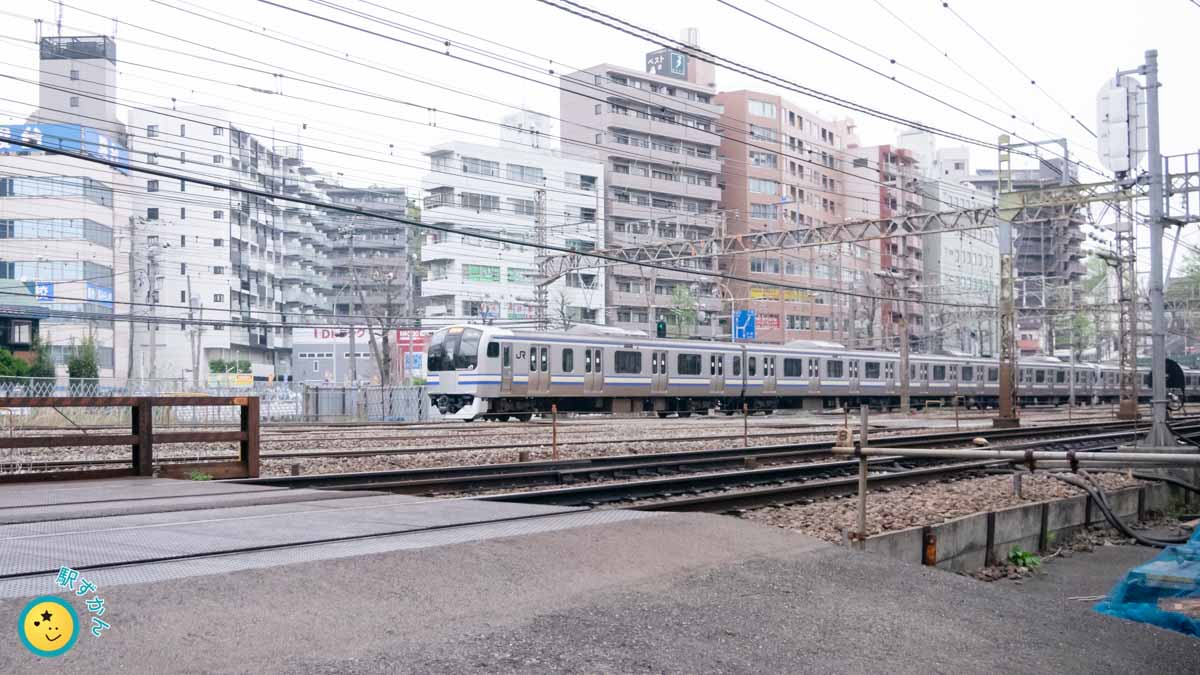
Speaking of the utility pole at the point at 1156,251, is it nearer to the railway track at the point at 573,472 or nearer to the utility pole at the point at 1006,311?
the railway track at the point at 573,472

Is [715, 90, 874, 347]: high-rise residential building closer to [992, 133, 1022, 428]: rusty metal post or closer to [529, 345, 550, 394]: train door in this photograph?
[529, 345, 550, 394]: train door

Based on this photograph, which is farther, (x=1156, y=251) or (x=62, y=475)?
(x=1156, y=251)

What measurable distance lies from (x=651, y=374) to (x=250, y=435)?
23462mm

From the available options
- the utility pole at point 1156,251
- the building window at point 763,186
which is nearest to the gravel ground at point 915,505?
the utility pole at point 1156,251

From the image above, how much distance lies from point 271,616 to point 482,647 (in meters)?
0.97

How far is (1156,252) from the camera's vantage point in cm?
1697

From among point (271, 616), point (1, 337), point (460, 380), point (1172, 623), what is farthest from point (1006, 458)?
point (1, 337)

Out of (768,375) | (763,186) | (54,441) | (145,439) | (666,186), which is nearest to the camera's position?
(54,441)

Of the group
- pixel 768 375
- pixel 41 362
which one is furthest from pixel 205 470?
pixel 41 362

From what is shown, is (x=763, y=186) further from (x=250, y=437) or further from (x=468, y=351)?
(x=250, y=437)

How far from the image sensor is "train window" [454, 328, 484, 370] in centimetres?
2939

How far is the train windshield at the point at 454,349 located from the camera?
2952 centimetres

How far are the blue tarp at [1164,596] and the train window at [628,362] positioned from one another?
26.0 m

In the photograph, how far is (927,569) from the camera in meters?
7.04
